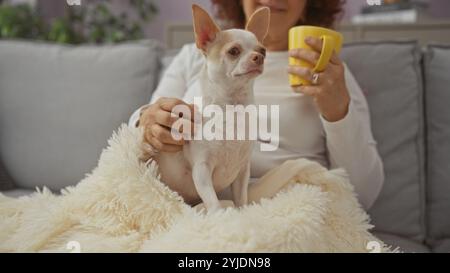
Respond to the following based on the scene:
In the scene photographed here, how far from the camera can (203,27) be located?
0.44 meters

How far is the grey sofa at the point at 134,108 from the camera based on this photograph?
0.77 meters

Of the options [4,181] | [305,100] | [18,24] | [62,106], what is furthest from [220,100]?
[18,24]

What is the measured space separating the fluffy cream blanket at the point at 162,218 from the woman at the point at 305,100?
0.08 m

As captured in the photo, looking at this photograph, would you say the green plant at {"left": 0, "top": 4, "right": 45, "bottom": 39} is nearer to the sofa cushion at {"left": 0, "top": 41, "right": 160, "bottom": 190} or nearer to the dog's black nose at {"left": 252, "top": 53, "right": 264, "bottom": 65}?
the sofa cushion at {"left": 0, "top": 41, "right": 160, "bottom": 190}

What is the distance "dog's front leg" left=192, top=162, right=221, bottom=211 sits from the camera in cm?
46

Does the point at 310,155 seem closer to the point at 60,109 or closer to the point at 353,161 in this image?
the point at 353,161

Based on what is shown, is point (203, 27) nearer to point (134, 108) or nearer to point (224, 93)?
point (224, 93)

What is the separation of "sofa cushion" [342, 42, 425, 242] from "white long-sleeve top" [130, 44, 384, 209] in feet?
0.49

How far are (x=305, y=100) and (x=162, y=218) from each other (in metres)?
0.33

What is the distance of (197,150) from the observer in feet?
1.54

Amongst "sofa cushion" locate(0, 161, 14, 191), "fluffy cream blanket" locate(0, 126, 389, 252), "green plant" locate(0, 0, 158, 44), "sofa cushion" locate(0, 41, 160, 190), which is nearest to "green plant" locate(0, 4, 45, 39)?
"green plant" locate(0, 0, 158, 44)
